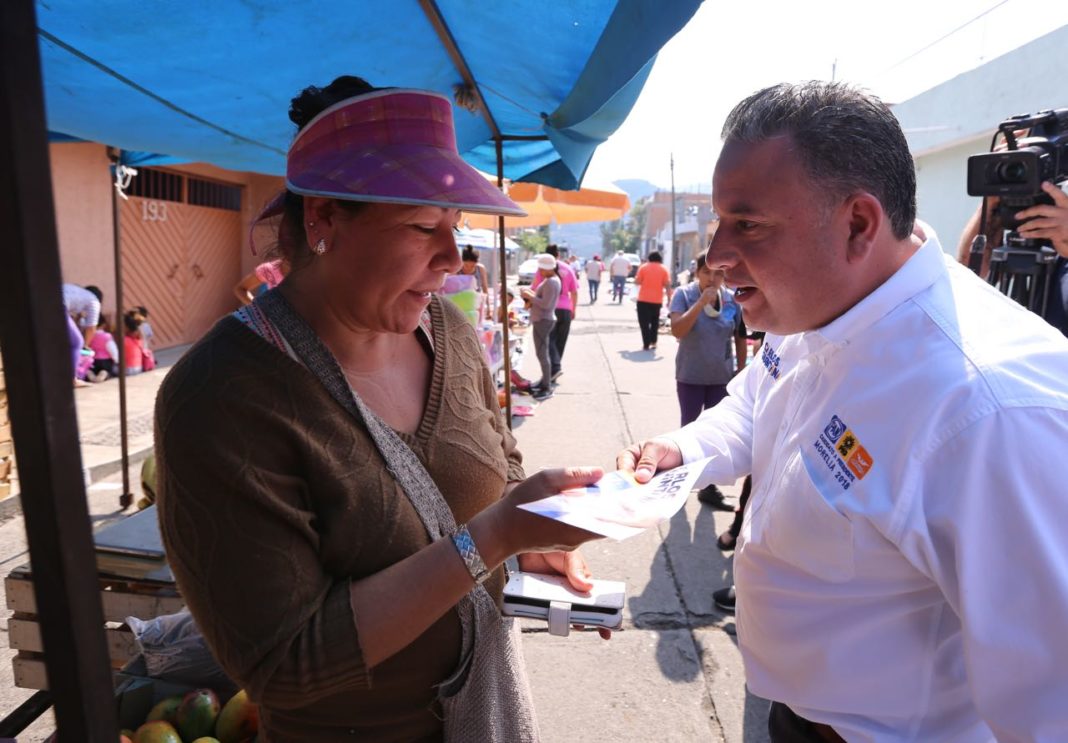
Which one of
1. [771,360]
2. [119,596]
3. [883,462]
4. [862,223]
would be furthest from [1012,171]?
[119,596]

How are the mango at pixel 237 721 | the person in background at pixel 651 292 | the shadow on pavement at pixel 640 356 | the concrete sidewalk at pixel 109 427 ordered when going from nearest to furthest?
the mango at pixel 237 721 < the concrete sidewalk at pixel 109 427 < the person in background at pixel 651 292 < the shadow on pavement at pixel 640 356

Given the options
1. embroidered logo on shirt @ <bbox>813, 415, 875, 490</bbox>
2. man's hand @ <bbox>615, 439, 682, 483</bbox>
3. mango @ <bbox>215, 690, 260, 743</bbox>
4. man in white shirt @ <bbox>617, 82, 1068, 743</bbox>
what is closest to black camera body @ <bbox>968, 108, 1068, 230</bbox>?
man in white shirt @ <bbox>617, 82, 1068, 743</bbox>

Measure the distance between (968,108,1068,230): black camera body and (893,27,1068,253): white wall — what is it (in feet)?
36.8

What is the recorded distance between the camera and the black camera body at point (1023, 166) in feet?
8.27

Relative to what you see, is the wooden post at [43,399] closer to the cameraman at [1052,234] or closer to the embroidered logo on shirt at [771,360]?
the embroidered logo on shirt at [771,360]

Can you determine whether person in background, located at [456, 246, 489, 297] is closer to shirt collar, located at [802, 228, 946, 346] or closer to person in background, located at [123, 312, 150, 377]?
person in background, located at [123, 312, 150, 377]

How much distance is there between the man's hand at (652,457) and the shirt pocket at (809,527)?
42 centimetres

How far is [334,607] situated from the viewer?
1.15 meters

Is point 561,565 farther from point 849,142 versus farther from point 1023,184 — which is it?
point 1023,184

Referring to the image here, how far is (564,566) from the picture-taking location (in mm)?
1804

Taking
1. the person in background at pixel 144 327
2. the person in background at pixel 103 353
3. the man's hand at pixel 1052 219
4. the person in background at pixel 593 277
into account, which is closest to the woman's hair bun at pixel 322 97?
the man's hand at pixel 1052 219

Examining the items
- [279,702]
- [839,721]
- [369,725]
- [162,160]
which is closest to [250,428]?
[279,702]

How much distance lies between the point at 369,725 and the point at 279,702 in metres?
0.27

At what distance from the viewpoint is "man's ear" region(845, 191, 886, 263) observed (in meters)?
1.28
